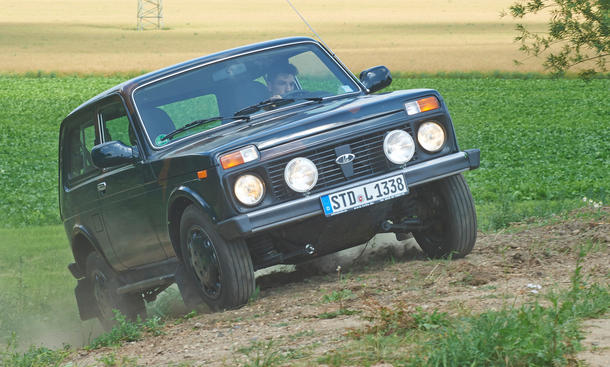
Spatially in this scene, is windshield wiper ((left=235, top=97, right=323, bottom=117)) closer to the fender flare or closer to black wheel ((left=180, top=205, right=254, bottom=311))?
black wheel ((left=180, top=205, right=254, bottom=311))

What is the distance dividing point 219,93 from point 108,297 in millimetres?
2278

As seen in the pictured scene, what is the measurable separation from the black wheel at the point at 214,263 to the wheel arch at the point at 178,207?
3.3 inches

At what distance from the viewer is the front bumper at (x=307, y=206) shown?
19.1ft

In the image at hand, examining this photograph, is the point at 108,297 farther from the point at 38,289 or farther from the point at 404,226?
the point at 404,226

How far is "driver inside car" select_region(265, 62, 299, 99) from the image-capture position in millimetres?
7082

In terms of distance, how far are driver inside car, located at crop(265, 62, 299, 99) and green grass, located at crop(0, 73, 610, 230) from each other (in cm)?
385

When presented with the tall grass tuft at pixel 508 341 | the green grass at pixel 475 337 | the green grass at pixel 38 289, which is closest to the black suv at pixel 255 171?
the green grass at pixel 38 289

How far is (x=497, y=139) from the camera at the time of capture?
24.4 meters

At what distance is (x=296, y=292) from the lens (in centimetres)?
654

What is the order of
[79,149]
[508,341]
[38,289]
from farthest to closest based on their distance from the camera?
1. [38,289]
2. [79,149]
3. [508,341]

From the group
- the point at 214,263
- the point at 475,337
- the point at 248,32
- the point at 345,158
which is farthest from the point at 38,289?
the point at 248,32

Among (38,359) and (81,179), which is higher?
(81,179)

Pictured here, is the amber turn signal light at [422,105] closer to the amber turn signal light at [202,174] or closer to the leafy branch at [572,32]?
the amber turn signal light at [202,174]

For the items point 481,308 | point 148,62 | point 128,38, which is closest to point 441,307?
point 481,308
